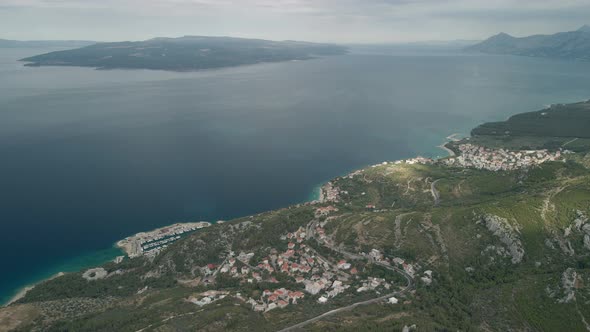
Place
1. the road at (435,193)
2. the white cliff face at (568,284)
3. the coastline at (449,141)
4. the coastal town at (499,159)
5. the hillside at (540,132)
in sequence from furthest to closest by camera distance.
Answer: the hillside at (540,132), the coastline at (449,141), the coastal town at (499,159), the road at (435,193), the white cliff face at (568,284)

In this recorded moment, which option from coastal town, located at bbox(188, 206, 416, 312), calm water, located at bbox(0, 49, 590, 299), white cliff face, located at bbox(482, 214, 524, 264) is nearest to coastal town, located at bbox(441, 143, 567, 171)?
calm water, located at bbox(0, 49, 590, 299)

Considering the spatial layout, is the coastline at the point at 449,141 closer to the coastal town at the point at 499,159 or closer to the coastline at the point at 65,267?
the coastal town at the point at 499,159

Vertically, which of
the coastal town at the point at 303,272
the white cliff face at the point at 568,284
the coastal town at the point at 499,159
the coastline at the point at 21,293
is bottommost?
the coastline at the point at 21,293

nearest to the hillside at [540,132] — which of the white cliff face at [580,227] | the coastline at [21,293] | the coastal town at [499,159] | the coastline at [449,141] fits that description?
the coastline at [449,141]

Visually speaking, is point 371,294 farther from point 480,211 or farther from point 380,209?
point 380,209

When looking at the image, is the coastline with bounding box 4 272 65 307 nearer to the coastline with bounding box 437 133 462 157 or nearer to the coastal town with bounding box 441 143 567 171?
the coastal town with bounding box 441 143 567 171

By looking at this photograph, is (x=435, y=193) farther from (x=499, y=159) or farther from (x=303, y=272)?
(x=303, y=272)

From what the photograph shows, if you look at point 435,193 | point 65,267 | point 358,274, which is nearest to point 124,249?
point 65,267
